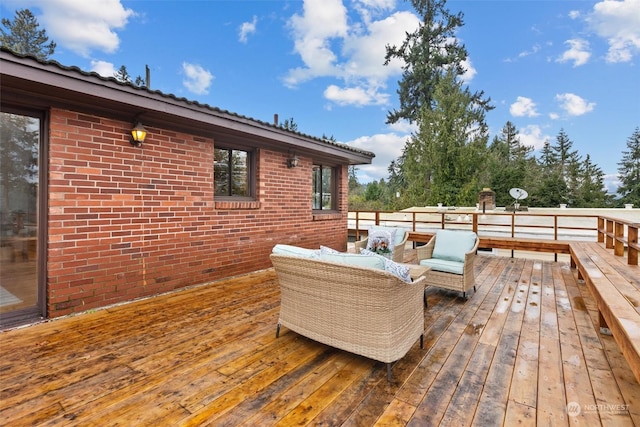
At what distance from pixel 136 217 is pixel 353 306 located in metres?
2.99

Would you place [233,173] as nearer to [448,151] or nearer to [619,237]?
[619,237]

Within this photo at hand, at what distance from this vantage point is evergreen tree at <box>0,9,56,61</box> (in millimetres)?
14289

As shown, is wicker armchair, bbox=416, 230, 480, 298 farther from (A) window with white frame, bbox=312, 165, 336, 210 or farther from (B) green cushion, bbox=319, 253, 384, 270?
(A) window with white frame, bbox=312, 165, 336, 210

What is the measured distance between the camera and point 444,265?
13.1 ft

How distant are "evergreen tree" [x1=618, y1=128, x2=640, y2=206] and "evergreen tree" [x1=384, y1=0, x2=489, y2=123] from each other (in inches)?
671

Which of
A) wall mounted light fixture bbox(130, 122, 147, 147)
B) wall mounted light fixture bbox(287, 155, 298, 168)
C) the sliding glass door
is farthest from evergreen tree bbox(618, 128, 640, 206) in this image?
the sliding glass door

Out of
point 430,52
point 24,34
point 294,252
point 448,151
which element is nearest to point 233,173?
point 294,252

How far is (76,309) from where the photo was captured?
3.21 m

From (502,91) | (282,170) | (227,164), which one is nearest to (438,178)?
(502,91)

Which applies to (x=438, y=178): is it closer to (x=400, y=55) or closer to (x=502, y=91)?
(x=502, y=91)

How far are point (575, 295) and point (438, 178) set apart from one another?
42.6 feet

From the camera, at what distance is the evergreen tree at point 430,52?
17641 millimetres

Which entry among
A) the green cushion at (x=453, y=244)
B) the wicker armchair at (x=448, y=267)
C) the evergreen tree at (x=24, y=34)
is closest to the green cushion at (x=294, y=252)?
the wicker armchair at (x=448, y=267)

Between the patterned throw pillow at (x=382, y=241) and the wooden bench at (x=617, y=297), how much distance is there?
2.24 meters
